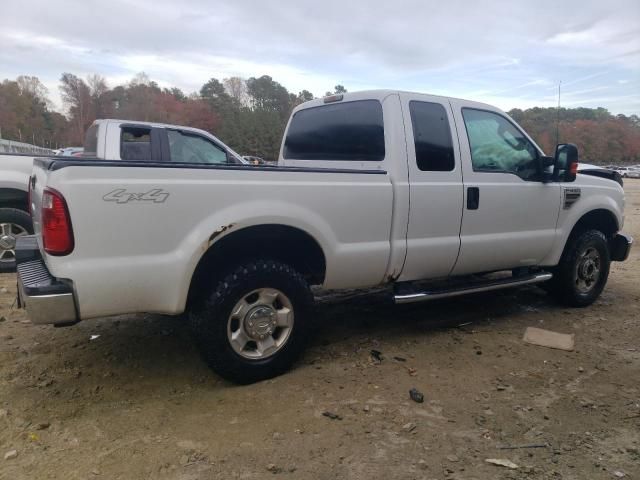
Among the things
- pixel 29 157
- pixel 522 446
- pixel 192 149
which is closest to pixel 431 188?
pixel 522 446

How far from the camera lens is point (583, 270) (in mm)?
5172

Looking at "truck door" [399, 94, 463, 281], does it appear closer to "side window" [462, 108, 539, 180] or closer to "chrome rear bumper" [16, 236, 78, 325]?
"side window" [462, 108, 539, 180]

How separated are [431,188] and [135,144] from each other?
4201mm

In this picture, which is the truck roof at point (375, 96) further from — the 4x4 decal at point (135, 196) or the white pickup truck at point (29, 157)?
the white pickup truck at point (29, 157)

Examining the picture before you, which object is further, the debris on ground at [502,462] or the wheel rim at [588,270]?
the wheel rim at [588,270]

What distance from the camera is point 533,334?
443cm

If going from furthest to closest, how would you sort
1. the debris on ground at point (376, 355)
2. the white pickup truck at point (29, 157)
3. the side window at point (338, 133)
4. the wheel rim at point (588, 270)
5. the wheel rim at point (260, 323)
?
1. the white pickup truck at point (29, 157)
2. the wheel rim at point (588, 270)
3. the side window at point (338, 133)
4. the debris on ground at point (376, 355)
5. the wheel rim at point (260, 323)

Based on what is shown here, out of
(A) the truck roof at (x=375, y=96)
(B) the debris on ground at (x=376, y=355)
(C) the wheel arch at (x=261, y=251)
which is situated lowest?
(B) the debris on ground at (x=376, y=355)

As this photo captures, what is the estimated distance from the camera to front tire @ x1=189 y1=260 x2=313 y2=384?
10.3 feet

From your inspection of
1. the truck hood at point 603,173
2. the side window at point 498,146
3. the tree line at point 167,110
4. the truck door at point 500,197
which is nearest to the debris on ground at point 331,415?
the truck door at point 500,197

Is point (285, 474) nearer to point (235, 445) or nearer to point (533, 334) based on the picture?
point (235, 445)

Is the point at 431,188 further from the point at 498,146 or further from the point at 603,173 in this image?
the point at 603,173

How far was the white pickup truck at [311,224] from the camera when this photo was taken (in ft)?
8.97

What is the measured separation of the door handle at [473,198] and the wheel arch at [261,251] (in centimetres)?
139
